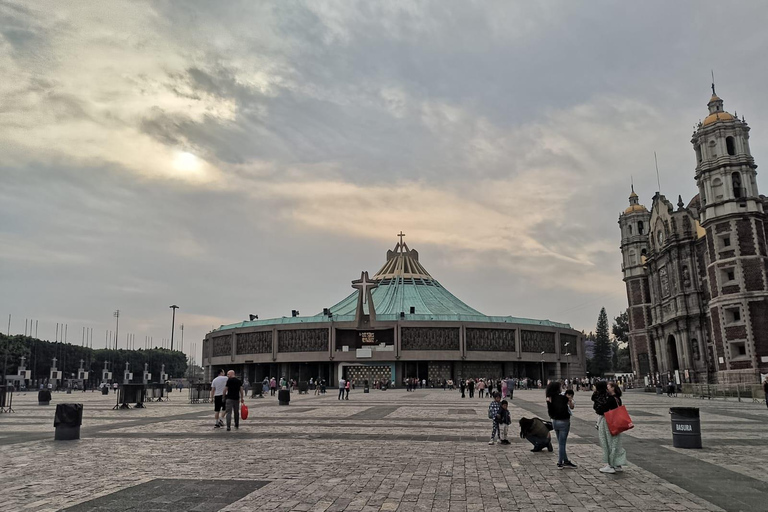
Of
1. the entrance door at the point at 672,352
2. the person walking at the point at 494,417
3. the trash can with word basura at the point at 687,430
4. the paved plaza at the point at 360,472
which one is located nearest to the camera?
the paved plaza at the point at 360,472

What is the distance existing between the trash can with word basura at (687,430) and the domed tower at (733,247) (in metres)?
40.8

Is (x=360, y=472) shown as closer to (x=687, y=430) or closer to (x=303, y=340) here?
(x=687, y=430)

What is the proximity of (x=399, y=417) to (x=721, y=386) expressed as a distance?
29.9 metres

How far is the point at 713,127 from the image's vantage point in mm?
53625

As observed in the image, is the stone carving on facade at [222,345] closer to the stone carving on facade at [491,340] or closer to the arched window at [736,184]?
the stone carving on facade at [491,340]

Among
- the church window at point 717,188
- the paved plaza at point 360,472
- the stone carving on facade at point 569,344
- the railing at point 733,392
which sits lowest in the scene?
the railing at point 733,392

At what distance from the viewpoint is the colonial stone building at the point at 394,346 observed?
246 feet

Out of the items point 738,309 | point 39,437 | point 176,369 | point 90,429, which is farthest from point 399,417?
point 176,369

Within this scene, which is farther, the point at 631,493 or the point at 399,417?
the point at 399,417

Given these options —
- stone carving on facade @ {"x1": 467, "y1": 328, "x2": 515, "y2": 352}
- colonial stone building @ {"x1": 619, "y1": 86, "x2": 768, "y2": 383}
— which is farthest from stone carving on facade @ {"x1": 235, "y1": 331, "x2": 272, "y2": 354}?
colonial stone building @ {"x1": 619, "y1": 86, "x2": 768, "y2": 383}

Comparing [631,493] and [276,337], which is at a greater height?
[276,337]

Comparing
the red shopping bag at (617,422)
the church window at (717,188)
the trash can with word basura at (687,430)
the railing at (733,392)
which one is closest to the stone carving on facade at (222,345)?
the railing at (733,392)

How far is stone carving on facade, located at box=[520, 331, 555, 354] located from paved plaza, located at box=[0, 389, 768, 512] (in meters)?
62.4

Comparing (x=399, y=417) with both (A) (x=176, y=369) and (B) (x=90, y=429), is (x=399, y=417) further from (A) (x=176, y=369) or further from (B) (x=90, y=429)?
(A) (x=176, y=369)
